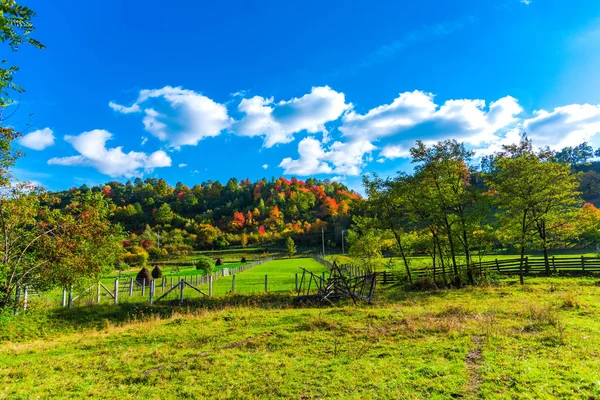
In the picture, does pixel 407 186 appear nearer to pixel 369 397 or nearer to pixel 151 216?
pixel 369 397

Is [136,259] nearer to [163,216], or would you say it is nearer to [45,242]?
[45,242]

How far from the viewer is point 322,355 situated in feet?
26.0

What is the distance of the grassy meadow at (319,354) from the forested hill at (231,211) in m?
92.8

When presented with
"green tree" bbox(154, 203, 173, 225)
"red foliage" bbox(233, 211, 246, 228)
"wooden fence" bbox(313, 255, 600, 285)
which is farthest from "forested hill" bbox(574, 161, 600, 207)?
"green tree" bbox(154, 203, 173, 225)

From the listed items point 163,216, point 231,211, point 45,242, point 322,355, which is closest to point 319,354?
point 322,355

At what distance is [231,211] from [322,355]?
151m

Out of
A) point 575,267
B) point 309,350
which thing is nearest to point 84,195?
point 309,350

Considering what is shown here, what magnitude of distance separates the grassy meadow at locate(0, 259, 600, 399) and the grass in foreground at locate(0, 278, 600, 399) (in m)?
0.03

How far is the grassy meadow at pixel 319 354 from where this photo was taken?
575 cm

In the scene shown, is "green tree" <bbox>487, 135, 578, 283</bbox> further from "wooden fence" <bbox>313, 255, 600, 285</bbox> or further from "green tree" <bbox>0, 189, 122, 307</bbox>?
"green tree" <bbox>0, 189, 122, 307</bbox>

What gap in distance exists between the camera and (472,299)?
15.5 metres

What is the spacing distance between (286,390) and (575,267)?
2984 centimetres

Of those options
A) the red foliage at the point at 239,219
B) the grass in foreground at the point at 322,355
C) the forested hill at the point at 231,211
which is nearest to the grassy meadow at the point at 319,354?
the grass in foreground at the point at 322,355

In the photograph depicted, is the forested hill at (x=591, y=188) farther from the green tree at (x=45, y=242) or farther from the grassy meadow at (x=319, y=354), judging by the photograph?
the green tree at (x=45, y=242)
